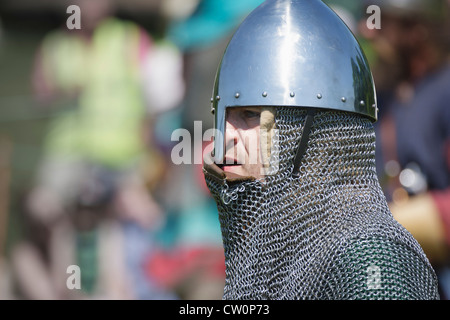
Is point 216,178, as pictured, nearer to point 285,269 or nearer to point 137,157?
point 285,269

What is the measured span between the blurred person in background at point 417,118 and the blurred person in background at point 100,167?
9.05 ft

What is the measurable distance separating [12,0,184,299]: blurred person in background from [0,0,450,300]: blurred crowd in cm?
1

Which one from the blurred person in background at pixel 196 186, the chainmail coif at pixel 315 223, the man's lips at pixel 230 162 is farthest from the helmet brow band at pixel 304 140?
the blurred person in background at pixel 196 186

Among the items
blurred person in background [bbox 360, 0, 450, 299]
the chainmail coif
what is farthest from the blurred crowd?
the chainmail coif

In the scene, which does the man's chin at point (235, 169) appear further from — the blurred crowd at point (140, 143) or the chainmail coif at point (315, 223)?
the blurred crowd at point (140, 143)

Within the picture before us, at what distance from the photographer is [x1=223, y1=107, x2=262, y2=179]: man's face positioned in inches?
159

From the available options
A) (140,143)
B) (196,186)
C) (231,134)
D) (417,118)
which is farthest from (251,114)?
(140,143)

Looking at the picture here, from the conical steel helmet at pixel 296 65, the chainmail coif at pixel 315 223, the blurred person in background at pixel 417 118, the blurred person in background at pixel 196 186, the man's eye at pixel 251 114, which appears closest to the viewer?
the chainmail coif at pixel 315 223

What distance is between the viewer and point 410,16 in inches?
268

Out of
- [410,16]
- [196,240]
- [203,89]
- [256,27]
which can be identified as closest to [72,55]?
[203,89]

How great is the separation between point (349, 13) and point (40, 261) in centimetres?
431

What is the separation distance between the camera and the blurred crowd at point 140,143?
679 centimetres

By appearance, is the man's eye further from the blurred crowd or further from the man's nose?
the blurred crowd

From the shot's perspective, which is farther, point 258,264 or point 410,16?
point 410,16
